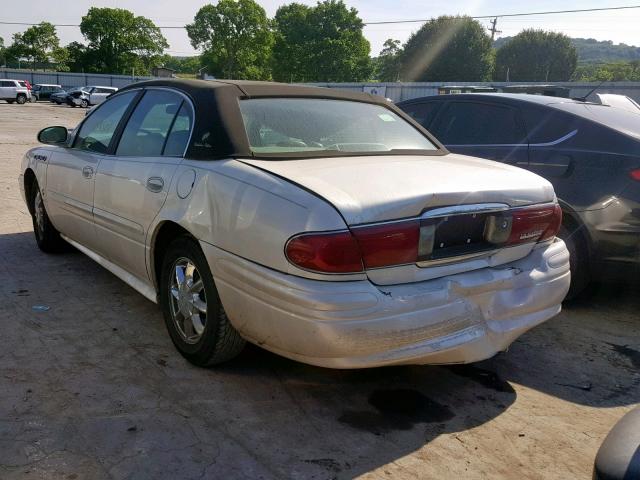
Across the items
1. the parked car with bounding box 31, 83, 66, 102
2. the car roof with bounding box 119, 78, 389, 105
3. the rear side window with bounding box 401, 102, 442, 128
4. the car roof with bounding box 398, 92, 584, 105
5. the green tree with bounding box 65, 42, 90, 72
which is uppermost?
the green tree with bounding box 65, 42, 90, 72

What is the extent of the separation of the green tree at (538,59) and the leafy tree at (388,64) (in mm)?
12793

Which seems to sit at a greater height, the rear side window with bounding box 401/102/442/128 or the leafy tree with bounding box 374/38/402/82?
the leafy tree with bounding box 374/38/402/82

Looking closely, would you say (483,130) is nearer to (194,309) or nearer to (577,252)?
(577,252)

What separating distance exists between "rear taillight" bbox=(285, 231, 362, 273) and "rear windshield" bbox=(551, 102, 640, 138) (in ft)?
9.42

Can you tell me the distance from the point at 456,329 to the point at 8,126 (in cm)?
2421

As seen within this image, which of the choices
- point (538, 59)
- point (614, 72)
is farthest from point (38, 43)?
point (614, 72)

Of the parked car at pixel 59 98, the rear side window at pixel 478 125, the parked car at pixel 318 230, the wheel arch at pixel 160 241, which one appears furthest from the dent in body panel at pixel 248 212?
the parked car at pixel 59 98

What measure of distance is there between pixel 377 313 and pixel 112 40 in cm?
9347

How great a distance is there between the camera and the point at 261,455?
249 cm

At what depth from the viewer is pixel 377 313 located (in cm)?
248

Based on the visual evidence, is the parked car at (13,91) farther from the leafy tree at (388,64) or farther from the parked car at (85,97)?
the leafy tree at (388,64)

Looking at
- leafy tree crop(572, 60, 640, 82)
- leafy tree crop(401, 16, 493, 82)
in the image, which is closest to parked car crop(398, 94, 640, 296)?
leafy tree crop(401, 16, 493, 82)

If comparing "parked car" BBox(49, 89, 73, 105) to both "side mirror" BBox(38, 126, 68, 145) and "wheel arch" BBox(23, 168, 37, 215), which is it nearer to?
"wheel arch" BBox(23, 168, 37, 215)

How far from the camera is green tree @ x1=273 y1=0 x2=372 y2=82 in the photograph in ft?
247
